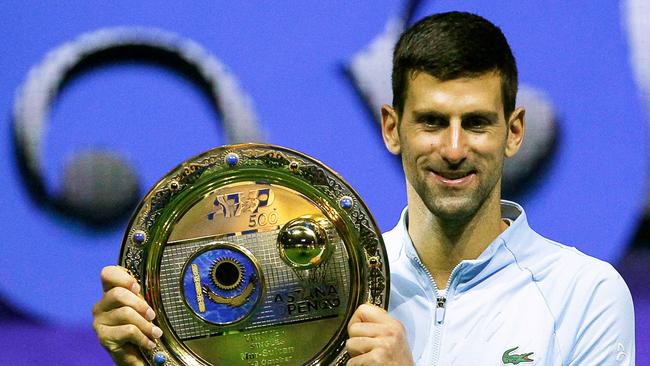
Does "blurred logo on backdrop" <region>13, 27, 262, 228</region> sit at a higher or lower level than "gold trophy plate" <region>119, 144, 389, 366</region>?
higher

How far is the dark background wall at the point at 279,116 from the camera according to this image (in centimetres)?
222

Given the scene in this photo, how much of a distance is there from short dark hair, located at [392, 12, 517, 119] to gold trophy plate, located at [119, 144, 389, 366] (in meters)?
0.23

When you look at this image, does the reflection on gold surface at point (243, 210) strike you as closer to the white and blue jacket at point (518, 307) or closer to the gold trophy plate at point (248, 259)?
the gold trophy plate at point (248, 259)

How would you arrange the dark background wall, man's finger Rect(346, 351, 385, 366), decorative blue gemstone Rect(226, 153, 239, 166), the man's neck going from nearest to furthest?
man's finger Rect(346, 351, 385, 366), decorative blue gemstone Rect(226, 153, 239, 166), the man's neck, the dark background wall

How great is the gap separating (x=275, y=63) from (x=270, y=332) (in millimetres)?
867

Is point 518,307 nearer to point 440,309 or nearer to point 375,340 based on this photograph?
point 440,309

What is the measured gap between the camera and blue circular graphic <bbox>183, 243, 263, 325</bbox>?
5.29 feet

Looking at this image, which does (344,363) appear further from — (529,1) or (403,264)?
(529,1)

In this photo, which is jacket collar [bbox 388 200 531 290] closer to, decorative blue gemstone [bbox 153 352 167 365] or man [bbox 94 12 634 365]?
man [bbox 94 12 634 365]

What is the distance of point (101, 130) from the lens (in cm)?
236

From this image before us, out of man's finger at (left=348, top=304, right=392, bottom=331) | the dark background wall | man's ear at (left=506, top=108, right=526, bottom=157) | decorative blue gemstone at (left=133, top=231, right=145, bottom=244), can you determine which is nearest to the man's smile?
man's ear at (left=506, top=108, right=526, bottom=157)

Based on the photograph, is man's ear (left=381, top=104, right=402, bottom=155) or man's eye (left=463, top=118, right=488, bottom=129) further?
man's ear (left=381, top=104, right=402, bottom=155)

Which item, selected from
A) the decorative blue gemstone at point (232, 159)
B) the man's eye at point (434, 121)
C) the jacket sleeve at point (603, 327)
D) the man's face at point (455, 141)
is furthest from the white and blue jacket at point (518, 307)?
the decorative blue gemstone at point (232, 159)

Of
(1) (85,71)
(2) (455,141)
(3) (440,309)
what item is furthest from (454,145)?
(1) (85,71)
